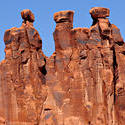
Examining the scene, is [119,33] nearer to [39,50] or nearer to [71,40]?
[71,40]

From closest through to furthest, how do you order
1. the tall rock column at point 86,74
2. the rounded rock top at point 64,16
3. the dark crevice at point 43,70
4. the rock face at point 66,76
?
the tall rock column at point 86,74, the rock face at point 66,76, the rounded rock top at point 64,16, the dark crevice at point 43,70

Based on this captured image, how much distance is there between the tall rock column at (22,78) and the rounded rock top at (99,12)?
554cm

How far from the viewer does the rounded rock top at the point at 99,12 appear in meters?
42.1

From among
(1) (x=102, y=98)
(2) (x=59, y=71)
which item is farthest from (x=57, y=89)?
(1) (x=102, y=98)

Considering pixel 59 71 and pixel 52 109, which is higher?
pixel 59 71

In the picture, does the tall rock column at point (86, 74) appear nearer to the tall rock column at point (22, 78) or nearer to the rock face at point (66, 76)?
the rock face at point (66, 76)

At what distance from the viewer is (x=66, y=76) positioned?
4212cm

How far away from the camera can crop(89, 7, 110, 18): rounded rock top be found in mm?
42094

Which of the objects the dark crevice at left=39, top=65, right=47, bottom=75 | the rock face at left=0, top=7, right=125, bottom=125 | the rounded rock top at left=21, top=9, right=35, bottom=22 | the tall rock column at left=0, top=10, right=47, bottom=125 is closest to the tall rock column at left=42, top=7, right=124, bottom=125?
the rock face at left=0, top=7, right=125, bottom=125

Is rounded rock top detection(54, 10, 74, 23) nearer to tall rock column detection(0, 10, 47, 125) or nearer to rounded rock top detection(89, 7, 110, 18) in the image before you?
rounded rock top detection(89, 7, 110, 18)

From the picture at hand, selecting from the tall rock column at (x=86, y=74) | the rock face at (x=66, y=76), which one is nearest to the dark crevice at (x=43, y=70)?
the rock face at (x=66, y=76)

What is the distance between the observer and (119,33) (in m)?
42.3

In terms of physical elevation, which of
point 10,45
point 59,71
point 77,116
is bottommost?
point 77,116

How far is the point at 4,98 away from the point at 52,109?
14.8ft
